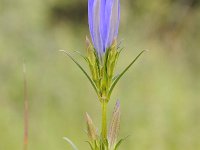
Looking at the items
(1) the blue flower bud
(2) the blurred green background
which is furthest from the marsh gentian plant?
(2) the blurred green background

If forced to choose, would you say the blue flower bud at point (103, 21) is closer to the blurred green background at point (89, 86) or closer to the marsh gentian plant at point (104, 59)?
the marsh gentian plant at point (104, 59)

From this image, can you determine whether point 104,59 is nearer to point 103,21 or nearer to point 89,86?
point 103,21

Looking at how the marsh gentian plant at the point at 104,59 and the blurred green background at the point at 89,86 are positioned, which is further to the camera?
the blurred green background at the point at 89,86

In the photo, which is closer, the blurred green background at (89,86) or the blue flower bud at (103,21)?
the blue flower bud at (103,21)

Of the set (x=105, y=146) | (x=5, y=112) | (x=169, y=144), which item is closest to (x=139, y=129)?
(x=169, y=144)

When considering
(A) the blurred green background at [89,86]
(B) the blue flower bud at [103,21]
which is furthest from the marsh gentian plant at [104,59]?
(A) the blurred green background at [89,86]

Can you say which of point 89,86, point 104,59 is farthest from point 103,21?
point 89,86
